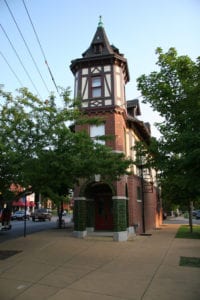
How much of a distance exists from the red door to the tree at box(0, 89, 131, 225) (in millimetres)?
6764

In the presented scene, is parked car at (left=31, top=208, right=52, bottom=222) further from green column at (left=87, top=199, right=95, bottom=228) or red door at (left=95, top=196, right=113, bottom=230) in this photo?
green column at (left=87, top=199, right=95, bottom=228)

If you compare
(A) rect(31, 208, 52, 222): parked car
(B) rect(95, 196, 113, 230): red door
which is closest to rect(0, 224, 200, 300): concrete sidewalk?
(B) rect(95, 196, 113, 230): red door

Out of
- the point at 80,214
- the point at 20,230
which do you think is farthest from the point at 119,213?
the point at 20,230

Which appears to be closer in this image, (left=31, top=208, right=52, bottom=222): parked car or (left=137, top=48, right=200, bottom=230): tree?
(left=137, top=48, right=200, bottom=230): tree

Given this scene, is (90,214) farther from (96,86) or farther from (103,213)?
(96,86)

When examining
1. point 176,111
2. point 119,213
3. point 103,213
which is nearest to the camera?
point 176,111

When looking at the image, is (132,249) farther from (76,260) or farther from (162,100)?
(162,100)

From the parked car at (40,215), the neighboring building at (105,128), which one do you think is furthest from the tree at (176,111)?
the parked car at (40,215)

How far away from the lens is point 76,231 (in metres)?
17.5

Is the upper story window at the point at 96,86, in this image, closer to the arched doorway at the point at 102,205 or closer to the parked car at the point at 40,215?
the arched doorway at the point at 102,205

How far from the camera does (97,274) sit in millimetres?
8680

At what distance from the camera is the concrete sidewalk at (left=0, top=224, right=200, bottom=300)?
22.5 feet

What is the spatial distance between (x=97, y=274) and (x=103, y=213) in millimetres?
10317

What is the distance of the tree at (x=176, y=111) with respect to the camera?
9617 millimetres
